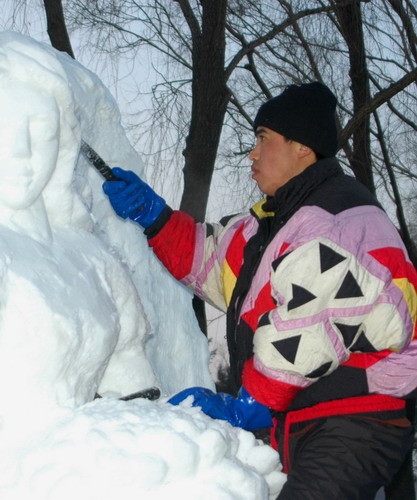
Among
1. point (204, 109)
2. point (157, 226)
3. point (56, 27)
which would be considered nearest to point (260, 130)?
point (157, 226)

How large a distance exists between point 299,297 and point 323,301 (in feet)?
0.20

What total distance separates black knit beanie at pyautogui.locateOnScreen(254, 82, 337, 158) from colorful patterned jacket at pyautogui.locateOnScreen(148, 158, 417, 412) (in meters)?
0.08

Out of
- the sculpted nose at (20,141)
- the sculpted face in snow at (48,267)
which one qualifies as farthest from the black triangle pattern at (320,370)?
the sculpted nose at (20,141)

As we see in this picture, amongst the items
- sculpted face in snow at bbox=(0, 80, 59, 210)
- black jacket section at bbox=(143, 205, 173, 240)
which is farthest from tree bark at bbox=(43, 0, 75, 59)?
sculpted face in snow at bbox=(0, 80, 59, 210)

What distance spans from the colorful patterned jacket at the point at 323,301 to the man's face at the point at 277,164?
0.26 ft

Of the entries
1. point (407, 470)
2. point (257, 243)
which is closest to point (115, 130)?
point (257, 243)

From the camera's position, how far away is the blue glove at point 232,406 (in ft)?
5.81

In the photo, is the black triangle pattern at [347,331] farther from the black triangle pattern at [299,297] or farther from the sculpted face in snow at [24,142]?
the sculpted face in snow at [24,142]

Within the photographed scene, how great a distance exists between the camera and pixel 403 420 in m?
2.00

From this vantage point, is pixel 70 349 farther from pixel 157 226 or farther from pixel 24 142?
pixel 157 226

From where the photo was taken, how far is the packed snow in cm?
140

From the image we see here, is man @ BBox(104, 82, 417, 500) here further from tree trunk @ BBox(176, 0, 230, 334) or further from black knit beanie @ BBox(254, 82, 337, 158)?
tree trunk @ BBox(176, 0, 230, 334)

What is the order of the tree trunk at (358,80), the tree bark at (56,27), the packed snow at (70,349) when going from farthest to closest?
the tree trunk at (358,80) → the tree bark at (56,27) → the packed snow at (70,349)

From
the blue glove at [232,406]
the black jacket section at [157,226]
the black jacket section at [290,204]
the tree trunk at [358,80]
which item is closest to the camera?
the blue glove at [232,406]
